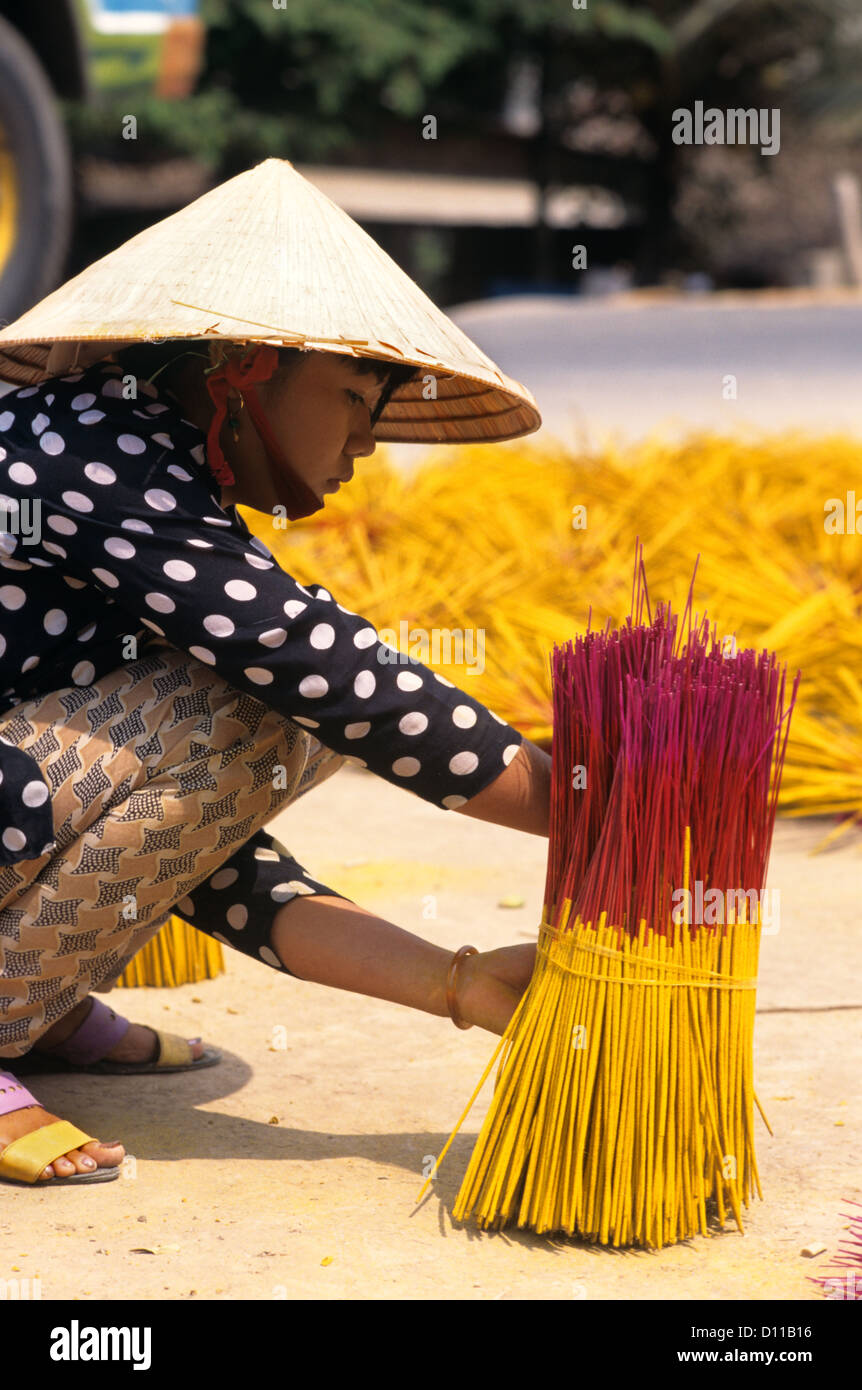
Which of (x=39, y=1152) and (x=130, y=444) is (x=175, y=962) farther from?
(x=130, y=444)

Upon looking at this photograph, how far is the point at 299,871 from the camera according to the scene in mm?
1270

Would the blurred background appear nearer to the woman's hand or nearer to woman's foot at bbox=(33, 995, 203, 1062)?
woman's foot at bbox=(33, 995, 203, 1062)

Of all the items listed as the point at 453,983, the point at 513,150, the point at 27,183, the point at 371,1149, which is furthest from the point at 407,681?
the point at 513,150

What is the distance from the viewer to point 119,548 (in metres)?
1.07

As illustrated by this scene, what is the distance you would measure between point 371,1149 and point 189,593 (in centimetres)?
48

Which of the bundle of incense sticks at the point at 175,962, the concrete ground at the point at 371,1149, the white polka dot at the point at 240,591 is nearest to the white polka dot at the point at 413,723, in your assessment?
the white polka dot at the point at 240,591

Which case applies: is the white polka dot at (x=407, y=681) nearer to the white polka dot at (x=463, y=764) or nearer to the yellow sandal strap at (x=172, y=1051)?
the white polka dot at (x=463, y=764)

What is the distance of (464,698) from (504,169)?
11608 millimetres

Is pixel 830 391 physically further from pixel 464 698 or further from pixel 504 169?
pixel 504 169

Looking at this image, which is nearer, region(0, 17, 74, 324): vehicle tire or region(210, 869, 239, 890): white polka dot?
region(210, 869, 239, 890): white polka dot

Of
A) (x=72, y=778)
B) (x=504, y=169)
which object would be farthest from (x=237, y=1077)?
(x=504, y=169)

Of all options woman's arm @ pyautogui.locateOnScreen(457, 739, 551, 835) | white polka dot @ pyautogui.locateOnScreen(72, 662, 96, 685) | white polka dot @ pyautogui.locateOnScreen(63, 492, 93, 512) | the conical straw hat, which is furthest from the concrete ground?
the conical straw hat

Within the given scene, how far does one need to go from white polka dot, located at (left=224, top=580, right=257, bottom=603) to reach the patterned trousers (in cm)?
10

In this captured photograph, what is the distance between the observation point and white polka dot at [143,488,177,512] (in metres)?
1.08
